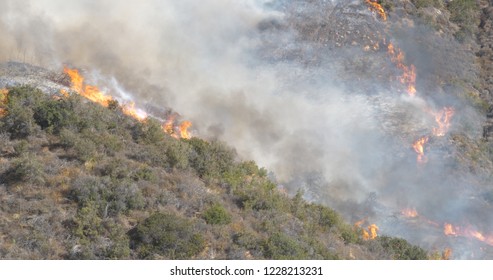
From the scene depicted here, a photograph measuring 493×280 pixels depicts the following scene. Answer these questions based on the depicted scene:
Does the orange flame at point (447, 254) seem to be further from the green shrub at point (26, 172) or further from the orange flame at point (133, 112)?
the green shrub at point (26, 172)

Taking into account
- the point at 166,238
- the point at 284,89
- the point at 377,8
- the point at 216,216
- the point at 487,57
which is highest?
the point at 377,8

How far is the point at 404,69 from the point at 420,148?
8659mm

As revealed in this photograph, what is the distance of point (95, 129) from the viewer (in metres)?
27.5

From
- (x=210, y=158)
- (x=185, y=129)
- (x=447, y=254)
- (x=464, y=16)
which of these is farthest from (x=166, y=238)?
(x=464, y=16)

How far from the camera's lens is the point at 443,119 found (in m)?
41.0

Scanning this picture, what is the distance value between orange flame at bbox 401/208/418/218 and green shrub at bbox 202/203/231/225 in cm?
1335

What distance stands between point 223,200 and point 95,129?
6688 millimetres

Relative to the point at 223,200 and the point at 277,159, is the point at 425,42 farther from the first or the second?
the point at 223,200

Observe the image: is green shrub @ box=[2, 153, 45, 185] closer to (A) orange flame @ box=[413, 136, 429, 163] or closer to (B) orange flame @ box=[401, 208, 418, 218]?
(B) orange flame @ box=[401, 208, 418, 218]

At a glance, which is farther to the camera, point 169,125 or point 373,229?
point 169,125

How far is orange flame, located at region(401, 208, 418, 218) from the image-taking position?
108ft

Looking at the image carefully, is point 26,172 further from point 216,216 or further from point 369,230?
point 369,230

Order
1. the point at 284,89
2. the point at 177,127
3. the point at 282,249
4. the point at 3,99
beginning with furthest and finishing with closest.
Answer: the point at 284,89 < the point at 177,127 < the point at 3,99 < the point at 282,249
